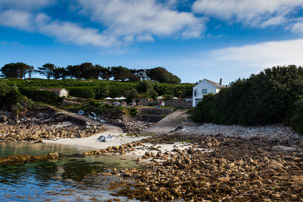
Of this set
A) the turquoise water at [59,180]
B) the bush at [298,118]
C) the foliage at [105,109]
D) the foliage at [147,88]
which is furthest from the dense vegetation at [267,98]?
the foliage at [147,88]

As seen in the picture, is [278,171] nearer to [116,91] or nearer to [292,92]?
[292,92]

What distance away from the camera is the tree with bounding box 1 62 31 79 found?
11606 cm

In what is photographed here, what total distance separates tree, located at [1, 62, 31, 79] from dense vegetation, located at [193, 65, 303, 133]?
102 meters

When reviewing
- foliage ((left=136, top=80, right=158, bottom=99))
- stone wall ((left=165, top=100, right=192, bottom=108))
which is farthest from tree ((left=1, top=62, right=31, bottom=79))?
stone wall ((left=165, top=100, right=192, bottom=108))

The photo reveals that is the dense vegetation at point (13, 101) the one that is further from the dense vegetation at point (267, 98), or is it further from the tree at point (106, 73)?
the tree at point (106, 73)

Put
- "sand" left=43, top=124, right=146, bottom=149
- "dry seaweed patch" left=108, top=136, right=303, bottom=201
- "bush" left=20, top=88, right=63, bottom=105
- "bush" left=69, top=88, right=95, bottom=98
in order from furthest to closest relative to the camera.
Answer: "bush" left=69, top=88, right=95, bottom=98, "bush" left=20, top=88, right=63, bottom=105, "sand" left=43, top=124, right=146, bottom=149, "dry seaweed patch" left=108, top=136, right=303, bottom=201

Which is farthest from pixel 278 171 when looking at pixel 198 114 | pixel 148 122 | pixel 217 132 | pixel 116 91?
pixel 116 91

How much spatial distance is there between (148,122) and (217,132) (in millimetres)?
15746

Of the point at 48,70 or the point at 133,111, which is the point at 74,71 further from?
the point at 133,111

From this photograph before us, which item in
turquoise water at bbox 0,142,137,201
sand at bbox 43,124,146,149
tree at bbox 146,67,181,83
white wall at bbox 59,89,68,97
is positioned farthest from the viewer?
tree at bbox 146,67,181,83

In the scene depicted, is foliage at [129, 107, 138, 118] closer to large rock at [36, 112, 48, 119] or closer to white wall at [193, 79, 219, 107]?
white wall at [193, 79, 219, 107]

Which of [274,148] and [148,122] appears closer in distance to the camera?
[274,148]

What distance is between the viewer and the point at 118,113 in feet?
160

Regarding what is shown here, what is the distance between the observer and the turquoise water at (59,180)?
Result: 468 inches
